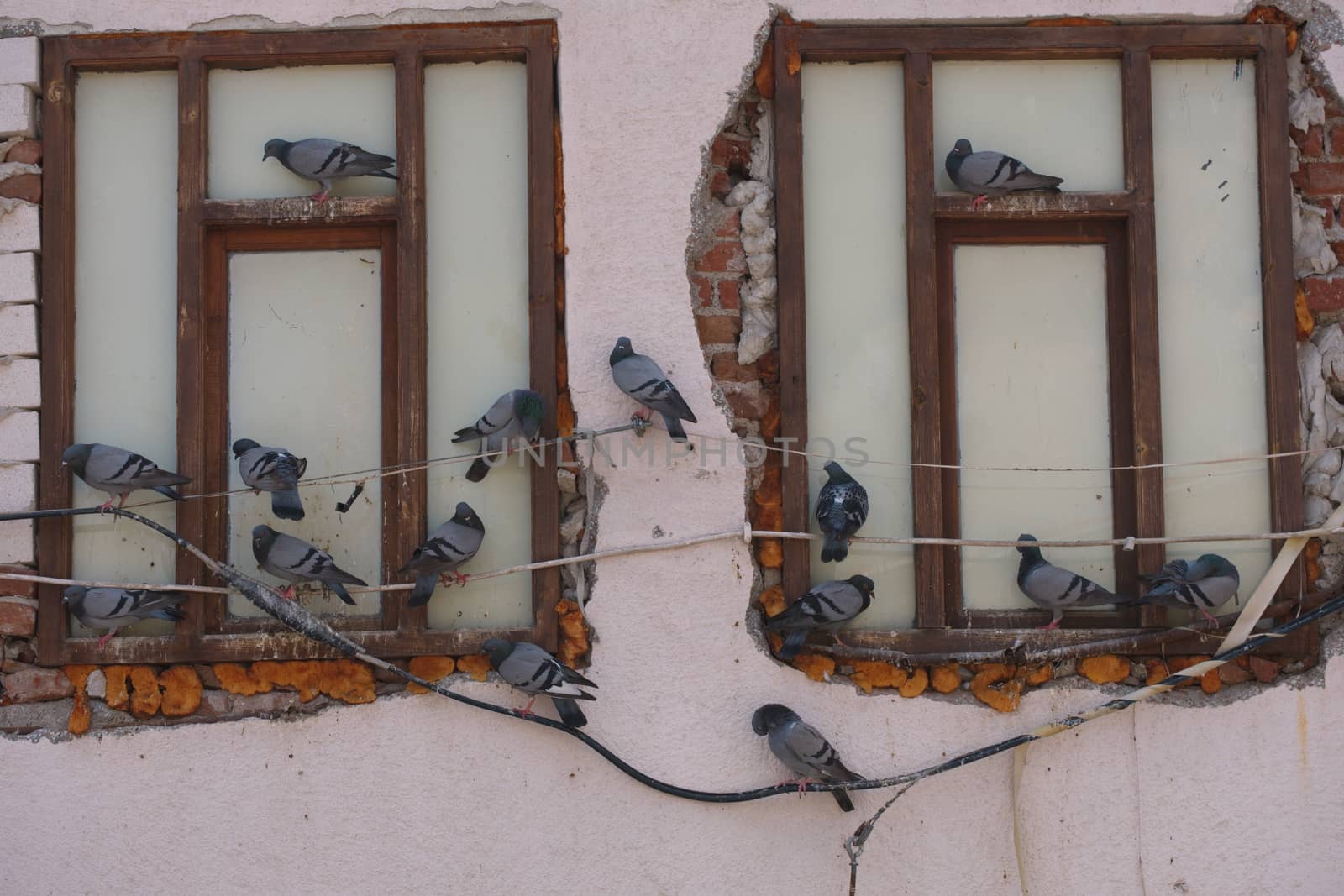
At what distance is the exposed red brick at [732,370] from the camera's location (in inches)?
139

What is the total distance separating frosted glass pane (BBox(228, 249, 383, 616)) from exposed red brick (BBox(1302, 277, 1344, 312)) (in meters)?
2.90

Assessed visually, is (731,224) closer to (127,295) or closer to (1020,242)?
(1020,242)

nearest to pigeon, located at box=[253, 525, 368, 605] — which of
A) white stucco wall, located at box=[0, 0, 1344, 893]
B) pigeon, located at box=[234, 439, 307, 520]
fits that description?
pigeon, located at box=[234, 439, 307, 520]

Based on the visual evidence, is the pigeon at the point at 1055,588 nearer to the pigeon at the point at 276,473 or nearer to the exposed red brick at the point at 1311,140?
the exposed red brick at the point at 1311,140

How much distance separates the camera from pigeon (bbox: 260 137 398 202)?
11.3ft

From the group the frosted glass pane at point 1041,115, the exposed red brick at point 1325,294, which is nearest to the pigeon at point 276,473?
the frosted glass pane at point 1041,115

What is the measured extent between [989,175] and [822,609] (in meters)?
1.39

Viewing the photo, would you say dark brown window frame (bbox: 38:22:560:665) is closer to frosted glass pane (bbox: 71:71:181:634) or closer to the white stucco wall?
frosted glass pane (bbox: 71:71:181:634)

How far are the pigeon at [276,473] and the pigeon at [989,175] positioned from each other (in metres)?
2.17

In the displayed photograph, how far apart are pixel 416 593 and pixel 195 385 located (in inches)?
37.4

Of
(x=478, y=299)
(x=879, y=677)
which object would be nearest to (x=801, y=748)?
(x=879, y=677)

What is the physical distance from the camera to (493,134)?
11.8 ft

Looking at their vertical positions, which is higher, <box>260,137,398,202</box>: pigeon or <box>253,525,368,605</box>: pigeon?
<box>260,137,398,202</box>: pigeon

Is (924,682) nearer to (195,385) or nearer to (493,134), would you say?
(493,134)
